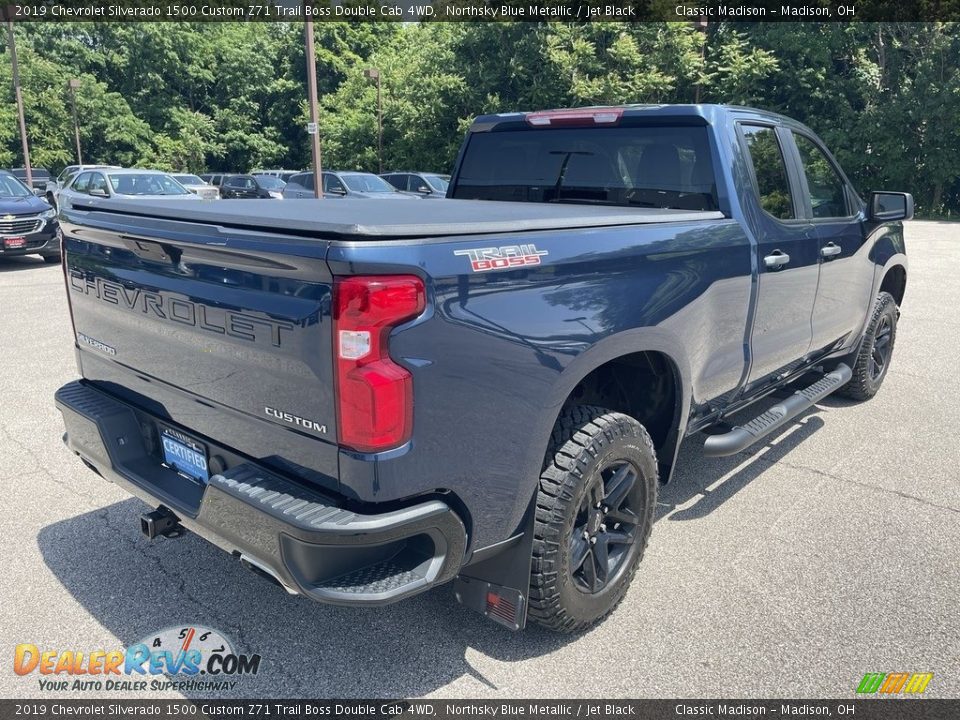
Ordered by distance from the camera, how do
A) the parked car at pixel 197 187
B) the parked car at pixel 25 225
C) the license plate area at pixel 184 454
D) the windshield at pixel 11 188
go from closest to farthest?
the license plate area at pixel 184 454 < the parked car at pixel 25 225 < the windshield at pixel 11 188 < the parked car at pixel 197 187

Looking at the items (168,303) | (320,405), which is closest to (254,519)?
(320,405)

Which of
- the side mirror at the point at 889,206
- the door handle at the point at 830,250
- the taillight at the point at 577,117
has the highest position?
the taillight at the point at 577,117

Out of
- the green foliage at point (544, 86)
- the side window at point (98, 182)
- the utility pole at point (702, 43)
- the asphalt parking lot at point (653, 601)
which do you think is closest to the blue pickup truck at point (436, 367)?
the asphalt parking lot at point (653, 601)

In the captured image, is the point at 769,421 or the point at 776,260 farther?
the point at 769,421

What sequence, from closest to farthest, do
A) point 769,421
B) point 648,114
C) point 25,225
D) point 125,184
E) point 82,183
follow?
1. point 648,114
2. point 769,421
3. point 25,225
4. point 125,184
5. point 82,183

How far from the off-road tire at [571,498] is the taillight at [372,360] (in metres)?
0.75

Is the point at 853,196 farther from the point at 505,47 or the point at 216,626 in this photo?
the point at 505,47

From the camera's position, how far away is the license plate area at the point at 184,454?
8.81 feet

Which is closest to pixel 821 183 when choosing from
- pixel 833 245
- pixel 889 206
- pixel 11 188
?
pixel 833 245

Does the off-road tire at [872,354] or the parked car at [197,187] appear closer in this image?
the off-road tire at [872,354]

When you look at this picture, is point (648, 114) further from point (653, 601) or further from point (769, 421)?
point (653, 601)

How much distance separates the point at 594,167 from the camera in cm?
414

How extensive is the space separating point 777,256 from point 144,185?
49.4 ft

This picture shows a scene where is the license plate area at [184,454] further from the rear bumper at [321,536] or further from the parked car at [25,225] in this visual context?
the parked car at [25,225]
